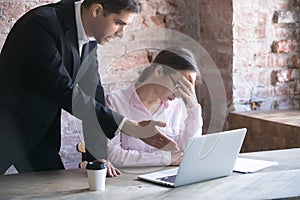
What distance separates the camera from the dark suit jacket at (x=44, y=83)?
186 cm

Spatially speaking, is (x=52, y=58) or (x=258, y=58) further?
(x=258, y=58)

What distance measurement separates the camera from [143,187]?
1.64m

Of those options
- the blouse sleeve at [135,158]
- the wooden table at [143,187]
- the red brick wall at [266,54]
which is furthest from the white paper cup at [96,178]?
the red brick wall at [266,54]

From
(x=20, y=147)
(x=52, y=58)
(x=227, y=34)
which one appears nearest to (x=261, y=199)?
(x=52, y=58)

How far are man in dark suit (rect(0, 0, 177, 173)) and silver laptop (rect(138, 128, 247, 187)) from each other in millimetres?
192

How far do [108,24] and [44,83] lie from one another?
0.31 meters

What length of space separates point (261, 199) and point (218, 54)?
1.79 metres

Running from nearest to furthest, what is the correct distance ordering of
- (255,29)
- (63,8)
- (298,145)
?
1. (63,8)
2. (298,145)
3. (255,29)

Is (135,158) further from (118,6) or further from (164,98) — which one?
(118,6)

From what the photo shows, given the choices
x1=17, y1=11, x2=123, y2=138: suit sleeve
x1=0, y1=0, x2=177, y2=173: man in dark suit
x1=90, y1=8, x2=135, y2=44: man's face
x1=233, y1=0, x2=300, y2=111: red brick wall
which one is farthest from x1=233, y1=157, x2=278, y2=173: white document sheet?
x1=233, y1=0, x2=300, y2=111: red brick wall

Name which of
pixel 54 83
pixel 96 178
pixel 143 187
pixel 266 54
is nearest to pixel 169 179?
pixel 143 187

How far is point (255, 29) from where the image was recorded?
309 cm

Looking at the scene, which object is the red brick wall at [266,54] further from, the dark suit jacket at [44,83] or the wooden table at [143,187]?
the wooden table at [143,187]

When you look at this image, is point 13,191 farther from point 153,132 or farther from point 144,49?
point 144,49
